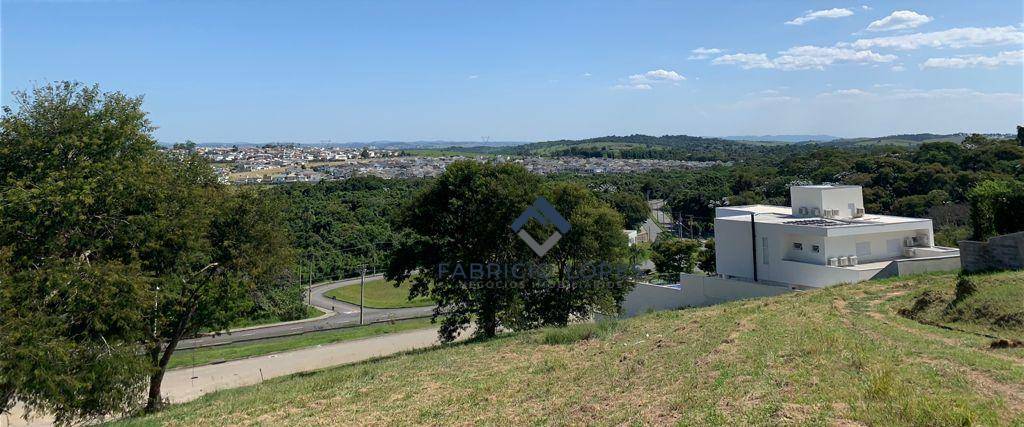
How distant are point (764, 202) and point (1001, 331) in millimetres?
57913

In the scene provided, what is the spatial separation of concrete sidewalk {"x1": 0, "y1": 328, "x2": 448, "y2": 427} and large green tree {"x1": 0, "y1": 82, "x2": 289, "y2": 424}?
347 inches

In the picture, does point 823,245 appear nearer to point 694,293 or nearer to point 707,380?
point 694,293

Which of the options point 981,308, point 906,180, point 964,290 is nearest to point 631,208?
point 906,180

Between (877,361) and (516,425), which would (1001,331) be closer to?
(877,361)

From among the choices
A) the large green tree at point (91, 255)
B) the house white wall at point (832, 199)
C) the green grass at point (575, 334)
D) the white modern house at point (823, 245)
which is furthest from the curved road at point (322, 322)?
the house white wall at point (832, 199)

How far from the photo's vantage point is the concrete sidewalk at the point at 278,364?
73.7 feet

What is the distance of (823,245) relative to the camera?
21906 mm

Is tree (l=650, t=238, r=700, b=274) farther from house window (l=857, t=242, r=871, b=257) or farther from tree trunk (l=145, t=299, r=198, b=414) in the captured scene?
tree trunk (l=145, t=299, r=198, b=414)

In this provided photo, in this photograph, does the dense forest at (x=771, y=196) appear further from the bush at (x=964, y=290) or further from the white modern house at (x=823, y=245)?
the bush at (x=964, y=290)

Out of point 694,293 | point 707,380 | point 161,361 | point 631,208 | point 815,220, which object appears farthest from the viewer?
point 631,208

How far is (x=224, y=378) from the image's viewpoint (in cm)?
2392

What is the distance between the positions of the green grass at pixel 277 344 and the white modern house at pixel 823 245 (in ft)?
61.6

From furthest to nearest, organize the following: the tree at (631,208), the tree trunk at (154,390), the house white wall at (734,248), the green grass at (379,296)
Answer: the tree at (631,208) → the green grass at (379,296) → the house white wall at (734,248) → the tree trunk at (154,390)

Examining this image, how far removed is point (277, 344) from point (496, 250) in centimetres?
1822
